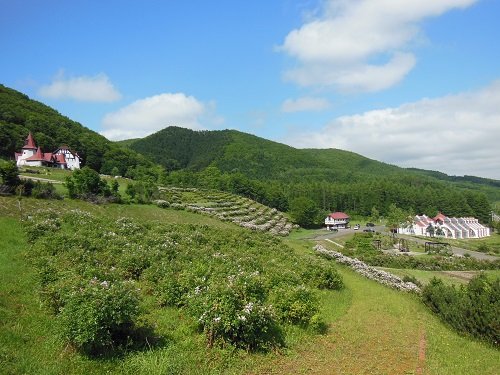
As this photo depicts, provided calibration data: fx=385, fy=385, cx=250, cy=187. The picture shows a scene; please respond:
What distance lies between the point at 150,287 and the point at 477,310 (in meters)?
14.0

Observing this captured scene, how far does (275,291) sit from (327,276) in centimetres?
793

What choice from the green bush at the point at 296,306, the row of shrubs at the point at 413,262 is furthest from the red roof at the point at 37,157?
the green bush at the point at 296,306

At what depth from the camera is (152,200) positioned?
152 feet

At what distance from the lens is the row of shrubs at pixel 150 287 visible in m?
9.76

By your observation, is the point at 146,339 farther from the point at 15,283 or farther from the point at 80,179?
the point at 80,179

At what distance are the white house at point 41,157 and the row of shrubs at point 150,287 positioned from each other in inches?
1902

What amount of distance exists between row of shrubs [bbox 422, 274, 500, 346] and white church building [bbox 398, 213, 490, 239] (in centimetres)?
8972

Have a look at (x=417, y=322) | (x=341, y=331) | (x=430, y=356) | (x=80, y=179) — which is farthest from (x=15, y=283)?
(x=80, y=179)

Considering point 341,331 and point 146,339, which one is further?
point 341,331

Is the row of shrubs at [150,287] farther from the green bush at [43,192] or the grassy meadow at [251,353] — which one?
the green bush at [43,192]

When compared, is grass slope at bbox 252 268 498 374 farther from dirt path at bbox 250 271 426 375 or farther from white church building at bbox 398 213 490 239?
white church building at bbox 398 213 490 239

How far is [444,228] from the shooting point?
4186 inches

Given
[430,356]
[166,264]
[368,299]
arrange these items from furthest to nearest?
[368,299] → [166,264] → [430,356]

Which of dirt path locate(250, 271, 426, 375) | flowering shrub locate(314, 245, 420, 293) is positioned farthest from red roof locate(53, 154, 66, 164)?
dirt path locate(250, 271, 426, 375)
